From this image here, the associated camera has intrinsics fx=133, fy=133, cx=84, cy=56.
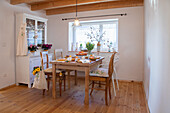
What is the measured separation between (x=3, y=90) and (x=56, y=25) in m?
2.76

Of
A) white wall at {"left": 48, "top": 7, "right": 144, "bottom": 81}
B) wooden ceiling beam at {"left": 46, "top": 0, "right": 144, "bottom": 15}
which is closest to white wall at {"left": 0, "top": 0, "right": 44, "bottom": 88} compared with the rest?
wooden ceiling beam at {"left": 46, "top": 0, "right": 144, "bottom": 15}

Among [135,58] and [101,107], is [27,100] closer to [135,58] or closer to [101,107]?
[101,107]

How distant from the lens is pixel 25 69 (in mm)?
3639

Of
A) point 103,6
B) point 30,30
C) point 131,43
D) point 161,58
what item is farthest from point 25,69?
point 161,58

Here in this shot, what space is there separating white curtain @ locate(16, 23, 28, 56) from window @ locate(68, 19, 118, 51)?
5.42ft

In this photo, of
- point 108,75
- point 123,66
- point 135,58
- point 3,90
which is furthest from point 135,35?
point 3,90

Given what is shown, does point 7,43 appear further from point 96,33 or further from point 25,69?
point 96,33

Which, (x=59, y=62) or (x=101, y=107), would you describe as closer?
(x=101, y=107)

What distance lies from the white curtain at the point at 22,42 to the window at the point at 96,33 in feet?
5.42

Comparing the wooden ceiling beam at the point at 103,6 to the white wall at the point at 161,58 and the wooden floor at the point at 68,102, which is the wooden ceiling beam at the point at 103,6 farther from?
the wooden floor at the point at 68,102

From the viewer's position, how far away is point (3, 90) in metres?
3.36

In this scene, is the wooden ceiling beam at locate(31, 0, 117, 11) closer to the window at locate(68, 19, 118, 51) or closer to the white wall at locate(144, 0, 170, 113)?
the window at locate(68, 19, 118, 51)

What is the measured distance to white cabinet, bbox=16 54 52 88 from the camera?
11.8ft

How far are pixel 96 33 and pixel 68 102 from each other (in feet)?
9.24
